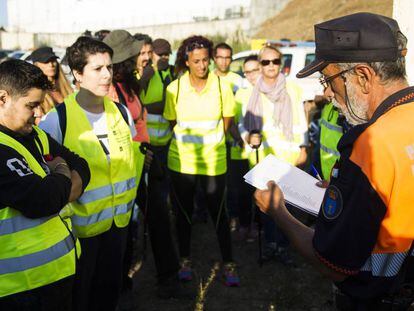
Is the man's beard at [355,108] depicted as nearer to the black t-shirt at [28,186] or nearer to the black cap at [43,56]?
the black t-shirt at [28,186]

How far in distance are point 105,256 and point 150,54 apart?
3182mm

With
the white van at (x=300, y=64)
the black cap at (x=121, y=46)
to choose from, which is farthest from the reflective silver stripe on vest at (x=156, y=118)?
the white van at (x=300, y=64)

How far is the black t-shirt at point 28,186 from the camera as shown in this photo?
195 centimetres

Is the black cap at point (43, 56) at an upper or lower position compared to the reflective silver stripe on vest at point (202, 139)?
upper

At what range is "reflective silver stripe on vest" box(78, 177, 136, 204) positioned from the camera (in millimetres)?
2799

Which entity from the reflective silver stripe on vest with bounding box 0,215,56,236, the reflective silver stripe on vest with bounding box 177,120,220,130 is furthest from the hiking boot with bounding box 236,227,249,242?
the reflective silver stripe on vest with bounding box 0,215,56,236

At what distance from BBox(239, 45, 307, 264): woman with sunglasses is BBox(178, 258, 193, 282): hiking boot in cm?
92

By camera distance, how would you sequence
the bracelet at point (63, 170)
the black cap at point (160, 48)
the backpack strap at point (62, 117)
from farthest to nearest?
the black cap at point (160, 48), the backpack strap at point (62, 117), the bracelet at point (63, 170)

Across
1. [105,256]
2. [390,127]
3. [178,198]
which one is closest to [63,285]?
[105,256]

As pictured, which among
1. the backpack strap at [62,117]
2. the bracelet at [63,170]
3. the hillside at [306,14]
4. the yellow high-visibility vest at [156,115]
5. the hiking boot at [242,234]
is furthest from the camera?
the hillside at [306,14]

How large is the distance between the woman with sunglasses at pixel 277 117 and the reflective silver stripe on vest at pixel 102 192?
157 cm

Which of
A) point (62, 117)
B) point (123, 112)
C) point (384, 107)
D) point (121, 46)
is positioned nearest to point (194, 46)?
point (121, 46)

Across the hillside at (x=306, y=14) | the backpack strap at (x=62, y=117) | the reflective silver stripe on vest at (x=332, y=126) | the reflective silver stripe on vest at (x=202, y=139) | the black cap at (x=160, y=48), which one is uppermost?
the hillside at (x=306, y=14)

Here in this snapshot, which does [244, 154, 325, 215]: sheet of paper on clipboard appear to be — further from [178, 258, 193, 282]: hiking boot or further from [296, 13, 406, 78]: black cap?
[178, 258, 193, 282]: hiking boot
